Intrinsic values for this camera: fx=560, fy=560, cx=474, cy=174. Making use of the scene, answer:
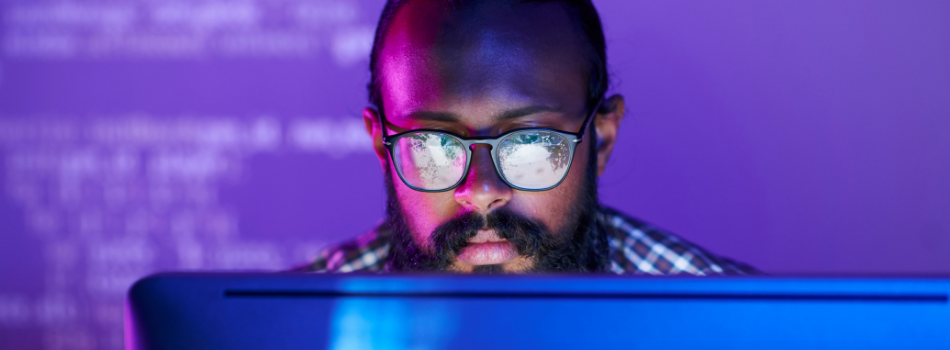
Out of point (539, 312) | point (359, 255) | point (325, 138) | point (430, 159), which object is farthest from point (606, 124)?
point (325, 138)

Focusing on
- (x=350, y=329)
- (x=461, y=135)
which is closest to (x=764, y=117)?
(x=461, y=135)

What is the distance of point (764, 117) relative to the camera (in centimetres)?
172

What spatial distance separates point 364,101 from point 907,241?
179cm

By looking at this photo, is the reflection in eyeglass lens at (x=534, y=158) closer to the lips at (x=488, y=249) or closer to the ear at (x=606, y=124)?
the lips at (x=488, y=249)

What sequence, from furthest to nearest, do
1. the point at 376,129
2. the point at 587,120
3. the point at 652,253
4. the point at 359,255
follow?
the point at 359,255
the point at 652,253
the point at 376,129
the point at 587,120

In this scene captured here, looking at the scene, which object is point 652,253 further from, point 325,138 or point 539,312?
point 325,138

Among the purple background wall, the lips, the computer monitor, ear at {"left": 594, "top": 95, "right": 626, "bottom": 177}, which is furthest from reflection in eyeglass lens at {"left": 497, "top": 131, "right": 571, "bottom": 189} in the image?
the purple background wall

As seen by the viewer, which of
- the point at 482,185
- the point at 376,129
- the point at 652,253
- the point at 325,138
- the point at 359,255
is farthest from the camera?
the point at 325,138

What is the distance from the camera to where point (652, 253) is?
4.20 feet

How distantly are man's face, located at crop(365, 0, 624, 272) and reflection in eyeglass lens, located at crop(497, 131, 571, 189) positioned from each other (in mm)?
26

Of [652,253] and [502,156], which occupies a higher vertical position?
[502,156]

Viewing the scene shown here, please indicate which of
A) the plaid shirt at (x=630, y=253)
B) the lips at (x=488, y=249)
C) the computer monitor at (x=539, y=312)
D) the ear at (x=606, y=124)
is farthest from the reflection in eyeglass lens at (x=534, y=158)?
the computer monitor at (x=539, y=312)

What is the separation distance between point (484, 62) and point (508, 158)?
182 mm

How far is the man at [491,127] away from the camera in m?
0.93
